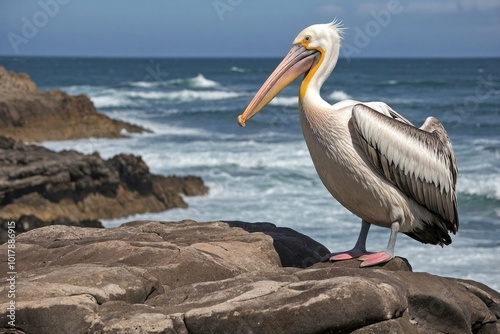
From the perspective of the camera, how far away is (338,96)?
2169 inches

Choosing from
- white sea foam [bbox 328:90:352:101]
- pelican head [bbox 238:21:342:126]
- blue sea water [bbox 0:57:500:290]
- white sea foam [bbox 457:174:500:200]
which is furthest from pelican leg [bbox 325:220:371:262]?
white sea foam [bbox 328:90:352:101]

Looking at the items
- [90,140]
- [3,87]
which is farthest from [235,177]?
[3,87]

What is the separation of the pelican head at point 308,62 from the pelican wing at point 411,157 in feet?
1.91

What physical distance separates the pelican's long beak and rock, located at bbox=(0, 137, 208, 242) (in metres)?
7.89

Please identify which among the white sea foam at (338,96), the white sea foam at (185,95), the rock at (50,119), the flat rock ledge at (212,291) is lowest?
the white sea foam at (185,95)

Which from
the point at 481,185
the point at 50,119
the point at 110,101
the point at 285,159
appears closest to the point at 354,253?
the point at 481,185

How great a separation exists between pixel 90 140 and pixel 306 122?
2225cm

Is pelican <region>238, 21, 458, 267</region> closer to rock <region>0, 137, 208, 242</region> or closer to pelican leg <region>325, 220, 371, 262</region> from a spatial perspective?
pelican leg <region>325, 220, 371, 262</region>

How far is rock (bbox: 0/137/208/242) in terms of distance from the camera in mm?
15430

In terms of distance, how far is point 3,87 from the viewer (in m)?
32.0

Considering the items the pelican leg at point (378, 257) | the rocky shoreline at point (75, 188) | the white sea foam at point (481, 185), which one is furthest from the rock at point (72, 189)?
the pelican leg at point (378, 257)

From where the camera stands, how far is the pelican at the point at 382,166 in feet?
21.6

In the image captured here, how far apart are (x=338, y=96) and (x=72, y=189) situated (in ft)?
132

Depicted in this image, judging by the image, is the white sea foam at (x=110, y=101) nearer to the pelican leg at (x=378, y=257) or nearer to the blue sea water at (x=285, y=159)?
the blue sea water at (x=285, y=159)
